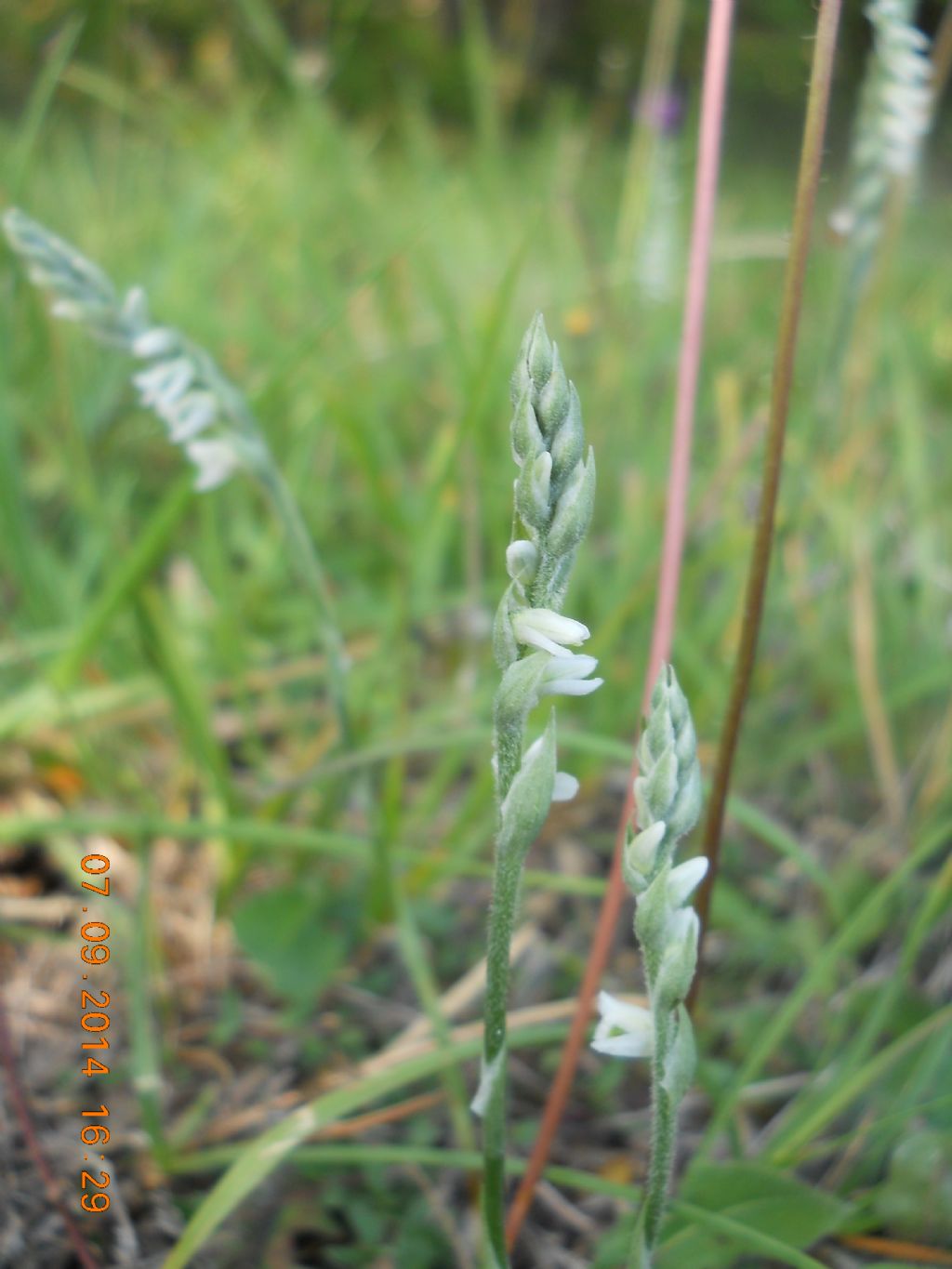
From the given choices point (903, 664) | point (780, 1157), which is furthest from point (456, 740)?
point (903, 664)

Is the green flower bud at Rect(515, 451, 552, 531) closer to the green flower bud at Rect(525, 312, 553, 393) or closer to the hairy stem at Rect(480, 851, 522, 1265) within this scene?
the green flower bud at Rect(525, 312, 553, 393)

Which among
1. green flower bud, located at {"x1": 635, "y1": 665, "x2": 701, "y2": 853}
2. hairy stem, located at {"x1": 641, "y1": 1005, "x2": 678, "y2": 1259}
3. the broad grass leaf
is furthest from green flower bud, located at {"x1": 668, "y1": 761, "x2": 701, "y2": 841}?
the broad grass leaf

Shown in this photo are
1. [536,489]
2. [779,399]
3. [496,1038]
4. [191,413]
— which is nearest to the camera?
[536,489]

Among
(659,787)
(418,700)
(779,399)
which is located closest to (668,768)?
(659,787)

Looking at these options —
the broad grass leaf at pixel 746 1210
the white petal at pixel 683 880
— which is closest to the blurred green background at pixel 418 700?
the broad grass leaf at pixel 746 1210
